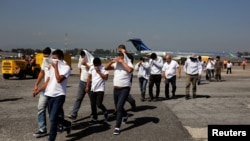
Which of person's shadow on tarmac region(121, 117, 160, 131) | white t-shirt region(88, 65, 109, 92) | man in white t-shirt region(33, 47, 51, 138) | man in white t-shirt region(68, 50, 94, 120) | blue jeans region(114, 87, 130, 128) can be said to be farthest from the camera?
man in white t-shirt region(68, 50, 94, 120)

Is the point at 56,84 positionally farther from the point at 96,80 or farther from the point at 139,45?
the point at 139,45

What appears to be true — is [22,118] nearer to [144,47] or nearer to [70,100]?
[70,100]

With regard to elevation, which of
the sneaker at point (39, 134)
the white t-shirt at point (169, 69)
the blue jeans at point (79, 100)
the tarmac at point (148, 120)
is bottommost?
the tarmac at point (148, 120)

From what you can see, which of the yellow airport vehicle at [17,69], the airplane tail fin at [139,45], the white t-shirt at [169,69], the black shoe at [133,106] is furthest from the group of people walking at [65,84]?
the airplane tail fin at [139,45]

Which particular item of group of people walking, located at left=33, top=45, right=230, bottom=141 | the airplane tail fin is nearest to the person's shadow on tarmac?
group of people walking, located at left=33, top=45, right=230, bottom=141

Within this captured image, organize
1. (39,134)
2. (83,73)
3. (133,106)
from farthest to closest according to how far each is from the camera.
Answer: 1. (133,106)
2. (83,73)
3. (39,134)

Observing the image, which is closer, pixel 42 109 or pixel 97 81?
pixel 42 109

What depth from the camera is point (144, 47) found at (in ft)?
267

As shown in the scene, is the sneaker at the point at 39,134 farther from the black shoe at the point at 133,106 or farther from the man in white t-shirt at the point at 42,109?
A: the black shoe at the point at 133,106

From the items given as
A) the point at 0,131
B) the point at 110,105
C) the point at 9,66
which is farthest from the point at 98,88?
the point at 9,66

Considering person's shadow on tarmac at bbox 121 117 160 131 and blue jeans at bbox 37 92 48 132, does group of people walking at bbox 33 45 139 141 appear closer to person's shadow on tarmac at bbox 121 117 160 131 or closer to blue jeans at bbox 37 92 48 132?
blue jeans at bbox 37 92 48 132

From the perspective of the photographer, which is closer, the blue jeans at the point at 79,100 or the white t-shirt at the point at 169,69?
the blue jeans at the point at 79,100

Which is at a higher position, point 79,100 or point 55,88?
point 55,88

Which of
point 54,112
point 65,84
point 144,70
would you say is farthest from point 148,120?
point 144,70
